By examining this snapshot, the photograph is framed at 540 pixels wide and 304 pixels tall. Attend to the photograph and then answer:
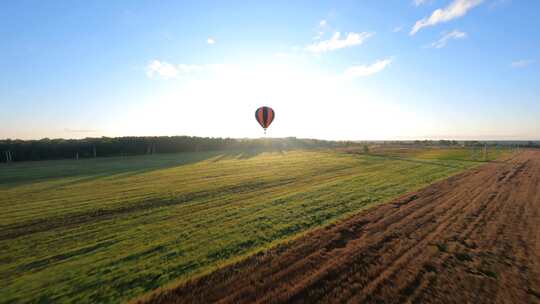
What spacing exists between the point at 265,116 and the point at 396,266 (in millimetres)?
18620

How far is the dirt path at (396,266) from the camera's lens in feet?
11.7

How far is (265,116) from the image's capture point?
71.3ft

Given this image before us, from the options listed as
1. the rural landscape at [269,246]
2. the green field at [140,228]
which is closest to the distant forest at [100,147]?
the green field at [140,228]

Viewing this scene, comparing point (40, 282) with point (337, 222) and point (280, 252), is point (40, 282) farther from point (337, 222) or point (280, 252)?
point (337, 222)

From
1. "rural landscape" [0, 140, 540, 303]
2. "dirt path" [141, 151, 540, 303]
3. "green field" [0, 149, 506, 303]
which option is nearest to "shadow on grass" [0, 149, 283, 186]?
"green field" [0, 149, 506, 303]

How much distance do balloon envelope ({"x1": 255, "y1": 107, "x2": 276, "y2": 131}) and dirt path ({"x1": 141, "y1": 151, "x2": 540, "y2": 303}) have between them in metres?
16.1

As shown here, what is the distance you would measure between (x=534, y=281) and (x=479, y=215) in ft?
12.1

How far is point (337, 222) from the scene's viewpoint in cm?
661

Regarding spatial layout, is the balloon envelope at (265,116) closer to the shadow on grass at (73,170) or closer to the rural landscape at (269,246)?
the shadow on grass at (73,170)

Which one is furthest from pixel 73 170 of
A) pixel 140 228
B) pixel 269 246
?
pixel 269 246

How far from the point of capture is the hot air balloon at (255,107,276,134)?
21.7 meters

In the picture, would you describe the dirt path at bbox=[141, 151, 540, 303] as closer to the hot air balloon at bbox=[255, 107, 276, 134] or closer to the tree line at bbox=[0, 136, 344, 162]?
the hot air balloon at bbox=[255, 107, 276, 134]

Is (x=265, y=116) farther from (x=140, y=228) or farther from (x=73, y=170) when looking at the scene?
(x=73, y=170)

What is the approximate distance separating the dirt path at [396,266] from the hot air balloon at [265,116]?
1615 centimetres
